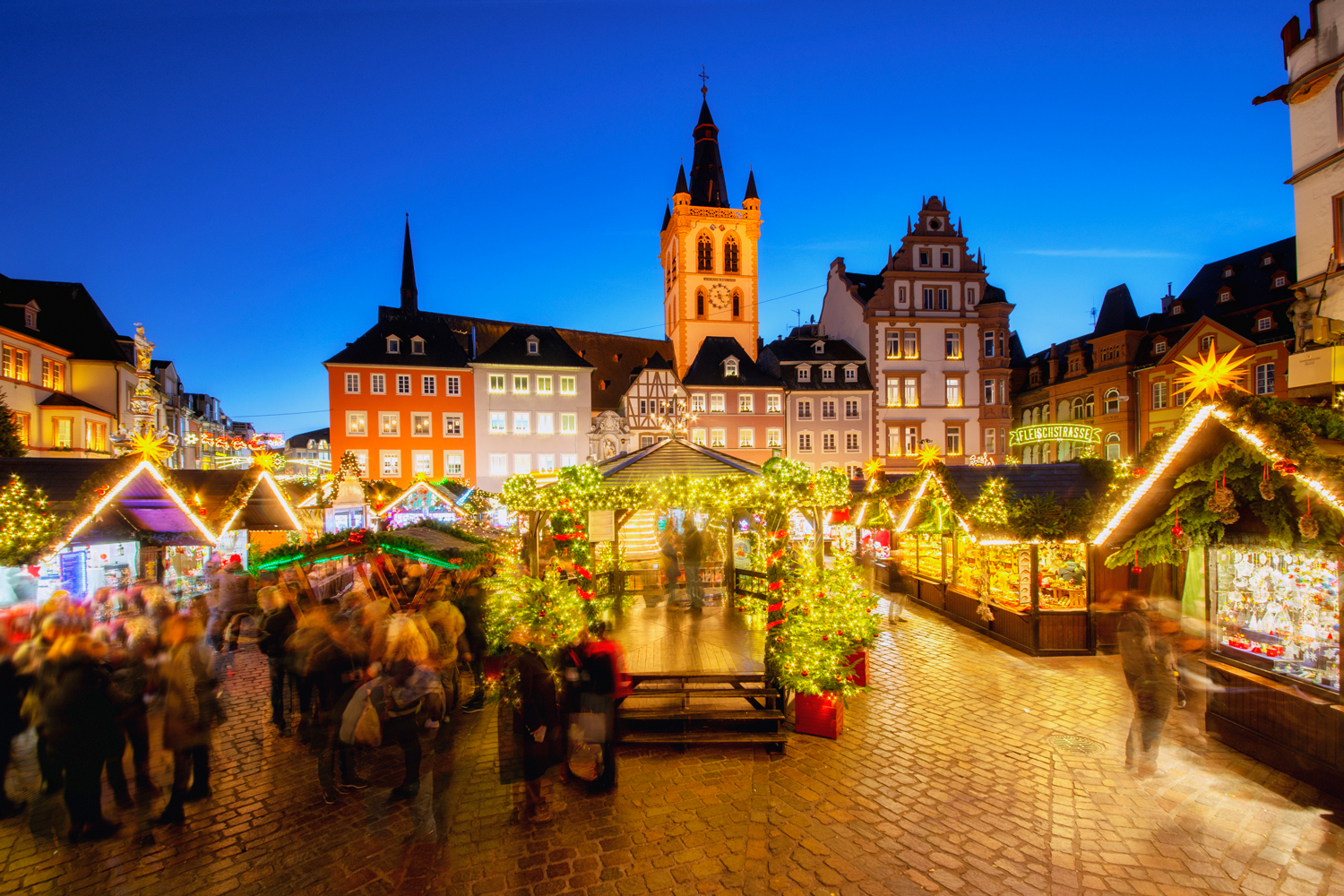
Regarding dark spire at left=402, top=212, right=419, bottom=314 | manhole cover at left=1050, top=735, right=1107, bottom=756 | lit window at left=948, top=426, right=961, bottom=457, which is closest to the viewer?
manhole cover at left=1050, top=735, right=1107, bottom=756

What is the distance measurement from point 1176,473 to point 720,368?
3273 centimetres

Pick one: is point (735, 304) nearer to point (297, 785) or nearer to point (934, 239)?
point (934, 239)

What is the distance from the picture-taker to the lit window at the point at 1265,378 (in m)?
28.7

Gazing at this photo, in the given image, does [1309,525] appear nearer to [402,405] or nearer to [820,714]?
[820,714]

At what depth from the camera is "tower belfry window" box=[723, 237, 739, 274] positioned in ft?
158

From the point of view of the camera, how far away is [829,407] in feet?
127

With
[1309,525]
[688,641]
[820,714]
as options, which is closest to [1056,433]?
[1309,525]

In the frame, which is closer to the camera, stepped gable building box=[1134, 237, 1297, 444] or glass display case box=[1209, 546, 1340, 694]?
glass display case box=[1209, 546, 1340, 694]

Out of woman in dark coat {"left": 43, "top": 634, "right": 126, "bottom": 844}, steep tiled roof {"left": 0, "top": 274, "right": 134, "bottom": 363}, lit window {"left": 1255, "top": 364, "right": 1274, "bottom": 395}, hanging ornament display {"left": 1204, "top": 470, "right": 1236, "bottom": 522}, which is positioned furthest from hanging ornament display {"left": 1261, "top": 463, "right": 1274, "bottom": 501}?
steep tiled roof {"left": 0, "top": 274, "right": 134, "bottom": 363}

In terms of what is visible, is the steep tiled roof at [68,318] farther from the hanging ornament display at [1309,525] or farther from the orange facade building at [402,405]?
the hanging ornament display at [1309,525]

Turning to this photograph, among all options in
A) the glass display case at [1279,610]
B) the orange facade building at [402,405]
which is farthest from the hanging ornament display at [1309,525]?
the orange facade building at [402,405]

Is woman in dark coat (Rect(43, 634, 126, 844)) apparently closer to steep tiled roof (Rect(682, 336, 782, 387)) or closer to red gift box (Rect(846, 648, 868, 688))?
red gift box (Rect(846, 648, 868, 688))

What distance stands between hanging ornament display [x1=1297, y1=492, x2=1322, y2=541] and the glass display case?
1.96 feet

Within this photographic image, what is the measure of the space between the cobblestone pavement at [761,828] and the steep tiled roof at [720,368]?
3213 centimetres
